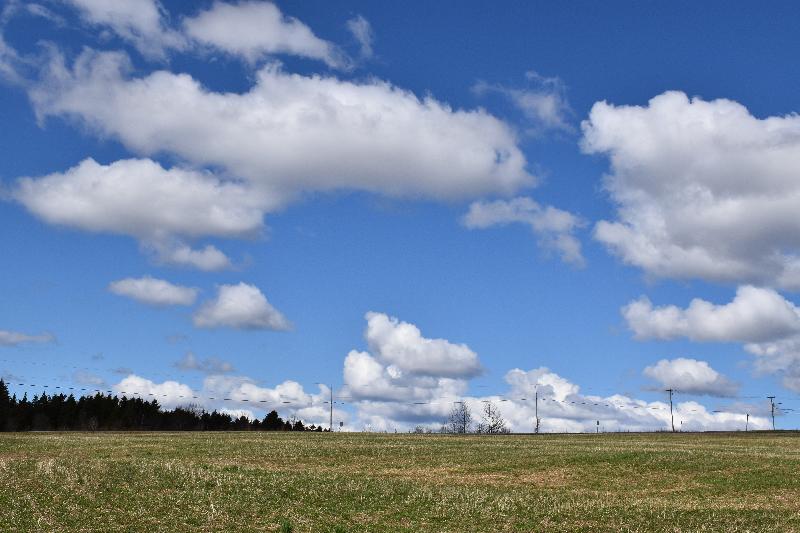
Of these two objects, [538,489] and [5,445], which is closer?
[538,489]

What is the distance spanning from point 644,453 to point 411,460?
16614 mm

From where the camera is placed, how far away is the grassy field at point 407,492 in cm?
3036

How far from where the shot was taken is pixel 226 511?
3159 cm

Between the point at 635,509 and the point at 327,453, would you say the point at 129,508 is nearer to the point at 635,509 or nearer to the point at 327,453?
the point at 635,509

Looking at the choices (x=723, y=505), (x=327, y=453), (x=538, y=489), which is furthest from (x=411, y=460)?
(x=723, y=505)

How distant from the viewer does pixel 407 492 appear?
3844 cm

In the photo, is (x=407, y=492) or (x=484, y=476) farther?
(x=484, y=476)

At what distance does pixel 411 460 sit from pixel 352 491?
19.8 metres

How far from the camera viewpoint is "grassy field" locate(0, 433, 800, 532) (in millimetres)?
30359

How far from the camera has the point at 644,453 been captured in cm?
5744

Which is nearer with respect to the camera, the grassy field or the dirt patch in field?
the grassy field

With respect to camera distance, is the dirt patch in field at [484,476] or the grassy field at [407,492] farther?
the dirt patch in field at [484,476]

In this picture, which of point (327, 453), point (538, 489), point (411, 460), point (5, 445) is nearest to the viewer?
point (538, 489)

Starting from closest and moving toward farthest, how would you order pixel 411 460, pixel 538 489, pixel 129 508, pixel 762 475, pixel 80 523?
pixel 80 523 → pixel 129 508 → pixel 538 489 → pixel 762 475 → pixel 411 460
